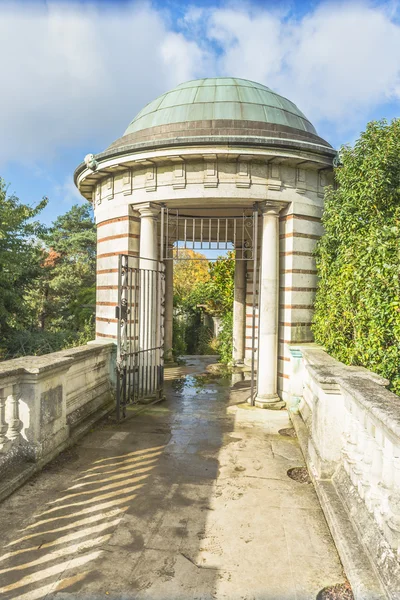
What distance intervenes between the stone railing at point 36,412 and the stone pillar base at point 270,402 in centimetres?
323

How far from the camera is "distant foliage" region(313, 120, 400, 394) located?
4898 millimetres

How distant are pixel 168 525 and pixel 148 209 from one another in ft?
18.5

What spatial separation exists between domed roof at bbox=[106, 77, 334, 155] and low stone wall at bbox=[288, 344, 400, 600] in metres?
4.31

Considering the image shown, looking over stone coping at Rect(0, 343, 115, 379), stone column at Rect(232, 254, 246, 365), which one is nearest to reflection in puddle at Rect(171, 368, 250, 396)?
stone column at Rect(232, 254, 246, 365)

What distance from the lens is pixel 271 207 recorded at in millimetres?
7469

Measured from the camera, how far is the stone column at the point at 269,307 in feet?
24.6

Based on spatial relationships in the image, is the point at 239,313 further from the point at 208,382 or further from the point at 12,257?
the point at 12,257

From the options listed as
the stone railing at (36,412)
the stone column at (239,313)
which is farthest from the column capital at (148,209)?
the stone column at (239,313)

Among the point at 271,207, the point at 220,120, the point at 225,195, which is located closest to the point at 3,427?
the point at 225,195

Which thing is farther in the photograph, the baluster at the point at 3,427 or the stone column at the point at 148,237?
the stone column at the point at 148,237

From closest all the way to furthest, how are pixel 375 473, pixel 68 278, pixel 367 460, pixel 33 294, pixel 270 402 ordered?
pixel 375 473 → pixel 367 460 → pixel 270 402 → pixel 33 294 → pixel 68 278

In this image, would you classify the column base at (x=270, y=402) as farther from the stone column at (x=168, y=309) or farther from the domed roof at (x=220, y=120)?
the stone column at (x=168, y=309)

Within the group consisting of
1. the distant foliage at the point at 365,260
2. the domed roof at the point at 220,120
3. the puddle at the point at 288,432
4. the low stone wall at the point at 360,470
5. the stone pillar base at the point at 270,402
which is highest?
the domed roof at the point at 220,120

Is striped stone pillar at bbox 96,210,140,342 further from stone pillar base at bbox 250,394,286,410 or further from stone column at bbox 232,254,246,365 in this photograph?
stone column at bbox 232,254,246,365
